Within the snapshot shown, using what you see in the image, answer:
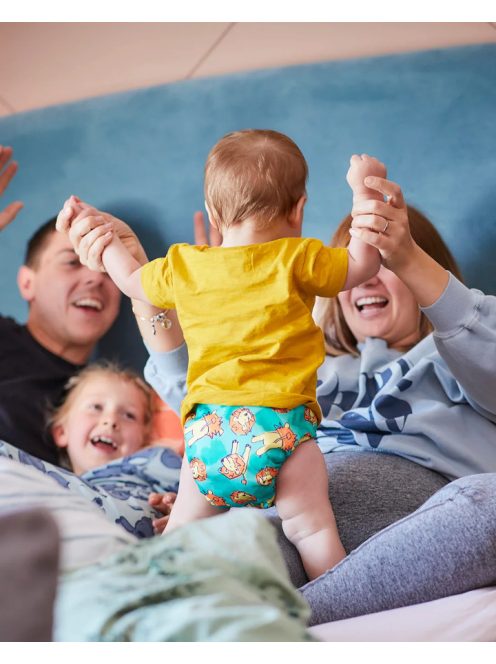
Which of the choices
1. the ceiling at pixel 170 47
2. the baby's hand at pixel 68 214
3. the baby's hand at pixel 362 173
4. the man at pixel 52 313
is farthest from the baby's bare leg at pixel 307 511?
the ceiling at pixel 170 47

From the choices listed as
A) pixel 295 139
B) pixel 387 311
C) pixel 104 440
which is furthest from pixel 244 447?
pixel 295 139

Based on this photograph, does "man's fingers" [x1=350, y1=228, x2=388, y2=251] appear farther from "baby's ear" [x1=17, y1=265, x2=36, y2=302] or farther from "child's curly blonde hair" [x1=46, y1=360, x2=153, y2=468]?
"baby's ear" [x1=17, y1=265, x2=36, y2=302]

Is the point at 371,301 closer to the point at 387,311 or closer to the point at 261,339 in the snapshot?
the point at 387,311

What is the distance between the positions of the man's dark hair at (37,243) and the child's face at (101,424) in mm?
342

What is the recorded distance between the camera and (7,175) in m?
1.89

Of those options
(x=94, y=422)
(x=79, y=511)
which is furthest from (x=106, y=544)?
(x=94, y=422)

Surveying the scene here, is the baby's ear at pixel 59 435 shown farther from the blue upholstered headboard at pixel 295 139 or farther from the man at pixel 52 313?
the blue upholstered headboard at pixel 295 139

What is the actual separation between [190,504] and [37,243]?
3.29 feet

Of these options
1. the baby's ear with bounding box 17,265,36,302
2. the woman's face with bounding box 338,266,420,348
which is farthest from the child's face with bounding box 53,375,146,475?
the woman's face with bounding box 338,266,420,348

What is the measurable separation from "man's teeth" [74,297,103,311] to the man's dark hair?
0.45 feet

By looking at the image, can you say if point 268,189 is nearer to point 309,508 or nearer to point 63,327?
point 309,508

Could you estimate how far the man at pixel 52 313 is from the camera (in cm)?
184

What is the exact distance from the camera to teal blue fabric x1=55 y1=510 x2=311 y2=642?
1.96 feet
